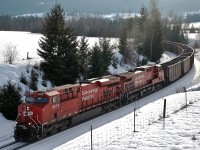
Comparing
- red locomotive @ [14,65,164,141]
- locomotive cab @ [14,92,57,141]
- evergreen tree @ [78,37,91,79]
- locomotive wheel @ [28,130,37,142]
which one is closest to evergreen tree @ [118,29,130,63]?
evergreen tree @ [78,37,91,79]

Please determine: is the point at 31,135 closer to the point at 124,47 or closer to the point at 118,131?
the point at 118,131

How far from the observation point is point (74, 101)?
26.1 metres

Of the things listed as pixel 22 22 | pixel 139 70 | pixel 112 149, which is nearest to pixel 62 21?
pixel 139 70

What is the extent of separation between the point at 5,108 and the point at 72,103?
18.9 ft

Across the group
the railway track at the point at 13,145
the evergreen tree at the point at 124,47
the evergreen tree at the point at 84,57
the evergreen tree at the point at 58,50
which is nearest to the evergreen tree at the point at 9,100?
the railway track at the point at 13,145

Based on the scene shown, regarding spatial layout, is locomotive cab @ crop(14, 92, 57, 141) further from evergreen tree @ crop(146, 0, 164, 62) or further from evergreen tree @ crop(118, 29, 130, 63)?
evergreen tree @ crop(146, 0, 164, 62)

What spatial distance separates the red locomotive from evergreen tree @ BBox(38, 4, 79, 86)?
5016mm

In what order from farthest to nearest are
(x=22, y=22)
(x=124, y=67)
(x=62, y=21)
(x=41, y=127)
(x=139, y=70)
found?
(x=22, y=22)
(x=124, y=67)
(x=139, y=70)
(x=62, y=21)
(x=41, y=127)

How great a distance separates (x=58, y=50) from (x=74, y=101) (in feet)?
35.3

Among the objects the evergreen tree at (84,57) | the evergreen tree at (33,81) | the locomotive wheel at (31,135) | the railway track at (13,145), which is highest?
the evergreen tree at (84,57)

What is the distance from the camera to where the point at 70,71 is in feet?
114

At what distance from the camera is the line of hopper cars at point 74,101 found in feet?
74.8

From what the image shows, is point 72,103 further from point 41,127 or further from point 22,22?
point 22,22

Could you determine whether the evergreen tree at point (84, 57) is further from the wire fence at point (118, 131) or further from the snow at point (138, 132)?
the wire fence at point (118, 131)
